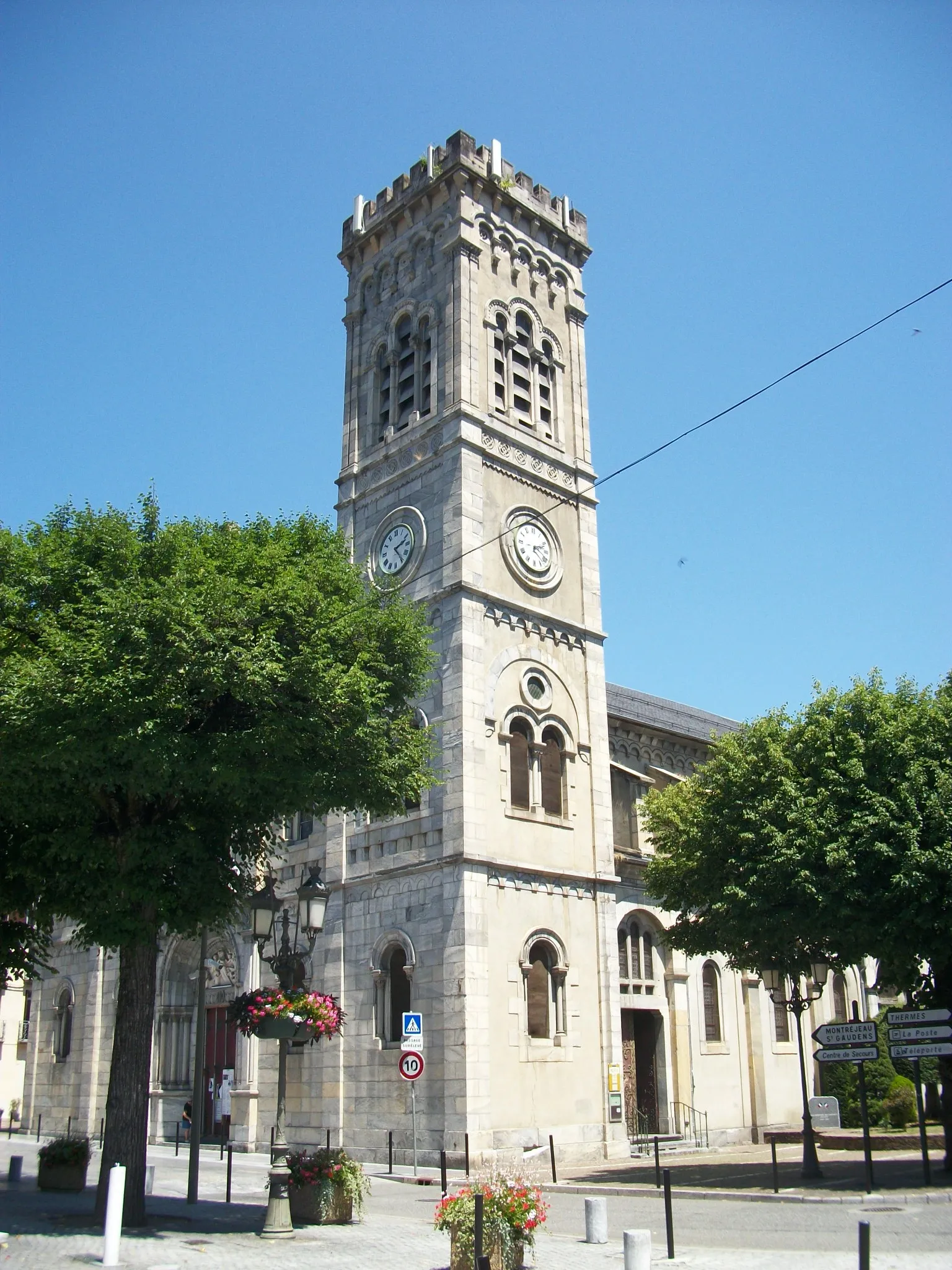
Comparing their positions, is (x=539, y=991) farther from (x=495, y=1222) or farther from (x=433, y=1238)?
(x=495, y=1222)

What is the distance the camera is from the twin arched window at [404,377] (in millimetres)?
32875

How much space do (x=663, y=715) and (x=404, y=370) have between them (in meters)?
17.1

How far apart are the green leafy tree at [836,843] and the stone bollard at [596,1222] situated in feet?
25.7

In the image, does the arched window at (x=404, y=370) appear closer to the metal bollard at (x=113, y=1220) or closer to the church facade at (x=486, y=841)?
the church facade at (x=486, y=841)

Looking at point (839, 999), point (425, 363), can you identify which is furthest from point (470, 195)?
point (839, 999)

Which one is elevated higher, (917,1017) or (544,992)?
(544,992)

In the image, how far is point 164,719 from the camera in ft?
55.0

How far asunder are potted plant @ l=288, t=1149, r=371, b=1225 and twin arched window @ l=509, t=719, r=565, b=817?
11837 millimetres

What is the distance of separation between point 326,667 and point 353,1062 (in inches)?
552

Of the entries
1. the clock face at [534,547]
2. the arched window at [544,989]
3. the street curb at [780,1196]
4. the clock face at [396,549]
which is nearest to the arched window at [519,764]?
the arched window at [544,989]

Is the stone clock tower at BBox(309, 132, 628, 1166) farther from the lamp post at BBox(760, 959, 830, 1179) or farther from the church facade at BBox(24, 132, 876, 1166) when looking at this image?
the lamp post at BBox(760, 959, 830, 1179)

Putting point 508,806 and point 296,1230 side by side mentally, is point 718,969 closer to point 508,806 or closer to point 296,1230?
point 508,806

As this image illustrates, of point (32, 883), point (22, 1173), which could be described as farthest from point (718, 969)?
point (32, 883)

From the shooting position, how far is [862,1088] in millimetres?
19250
